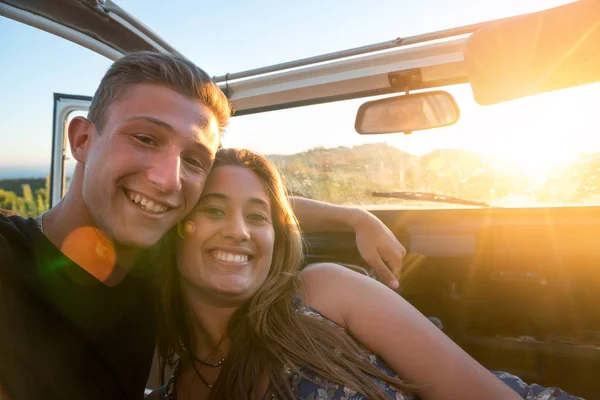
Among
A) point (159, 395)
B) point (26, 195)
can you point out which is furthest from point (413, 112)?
point (26, 195)

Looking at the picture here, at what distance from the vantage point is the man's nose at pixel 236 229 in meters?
2.15

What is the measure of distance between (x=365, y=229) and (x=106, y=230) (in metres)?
1.37

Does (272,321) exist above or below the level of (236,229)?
below

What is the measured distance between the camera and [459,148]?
303 cm

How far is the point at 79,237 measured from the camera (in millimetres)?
1932

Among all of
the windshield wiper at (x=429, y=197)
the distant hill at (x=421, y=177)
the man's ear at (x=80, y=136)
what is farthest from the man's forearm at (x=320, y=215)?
the man's ear at (x=80, y=136)

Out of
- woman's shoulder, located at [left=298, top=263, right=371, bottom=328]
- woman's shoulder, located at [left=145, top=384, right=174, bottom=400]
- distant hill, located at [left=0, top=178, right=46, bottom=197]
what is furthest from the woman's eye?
distant hill, located at [left=0, top=178, right=46, bottom=197]

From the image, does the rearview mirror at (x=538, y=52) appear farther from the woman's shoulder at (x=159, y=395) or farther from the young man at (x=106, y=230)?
the woman's shoulder at (x=159, y=395)

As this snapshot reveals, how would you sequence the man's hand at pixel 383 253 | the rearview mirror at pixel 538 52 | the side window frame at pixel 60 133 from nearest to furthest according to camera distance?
the rearview mirror at pixel 538 52
the man's hand at pixel 383 253
the side window frame at pixel 60 133

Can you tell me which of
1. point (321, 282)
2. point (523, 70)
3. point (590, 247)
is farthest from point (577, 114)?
point (321, 282)

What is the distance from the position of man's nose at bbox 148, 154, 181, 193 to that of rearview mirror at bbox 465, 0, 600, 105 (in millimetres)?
1103

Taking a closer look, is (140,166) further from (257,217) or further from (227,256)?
(257,217)

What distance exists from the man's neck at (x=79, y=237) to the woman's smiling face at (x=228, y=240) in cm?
34

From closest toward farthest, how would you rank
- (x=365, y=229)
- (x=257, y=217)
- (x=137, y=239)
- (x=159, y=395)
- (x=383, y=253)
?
(x=137, y=239) → (x=257, y=217) → (x=159, y=395) → (x=383, y=253) → (x=365, y=229)
